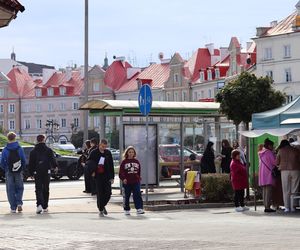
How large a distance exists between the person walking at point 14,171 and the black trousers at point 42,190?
410mm

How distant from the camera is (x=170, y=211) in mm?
21375

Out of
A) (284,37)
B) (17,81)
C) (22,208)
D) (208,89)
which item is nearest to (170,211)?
(22,208)

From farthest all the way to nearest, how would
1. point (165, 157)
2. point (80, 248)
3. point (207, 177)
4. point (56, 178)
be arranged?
point (56, 178) → point (165, 157) → point (207, 177) → point (80, 248)

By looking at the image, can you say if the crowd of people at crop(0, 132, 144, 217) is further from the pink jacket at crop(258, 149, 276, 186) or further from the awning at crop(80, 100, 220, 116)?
the awning at crop(80, 100, 220, 116)

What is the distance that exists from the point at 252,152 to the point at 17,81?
116558mm

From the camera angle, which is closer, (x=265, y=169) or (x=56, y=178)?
(x=265, y=169)

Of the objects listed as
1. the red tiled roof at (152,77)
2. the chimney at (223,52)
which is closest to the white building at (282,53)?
the chimney at (223,52)

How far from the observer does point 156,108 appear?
2614 cm

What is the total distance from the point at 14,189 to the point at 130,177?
2.82 metres

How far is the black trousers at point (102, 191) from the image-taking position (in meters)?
20.3

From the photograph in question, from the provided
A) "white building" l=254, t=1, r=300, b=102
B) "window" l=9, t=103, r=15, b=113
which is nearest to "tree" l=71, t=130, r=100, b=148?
"window" l=9, t=103, r=15, b=113

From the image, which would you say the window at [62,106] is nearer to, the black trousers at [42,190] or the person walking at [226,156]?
the person walking at [226,156]

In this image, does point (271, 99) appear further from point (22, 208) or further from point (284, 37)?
point (284, 37)

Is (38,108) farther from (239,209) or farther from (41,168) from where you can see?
(239,209)
